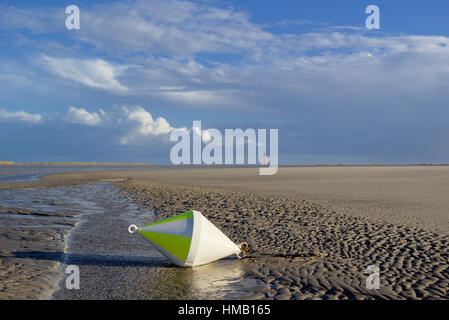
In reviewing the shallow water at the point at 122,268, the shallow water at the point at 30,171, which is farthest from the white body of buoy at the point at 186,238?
the shallow water at the point at 30,171

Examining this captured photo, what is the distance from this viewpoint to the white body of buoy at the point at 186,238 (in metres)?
7.96

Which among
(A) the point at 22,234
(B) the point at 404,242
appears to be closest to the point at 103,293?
(A) the point at 22,234

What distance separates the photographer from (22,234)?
39.2 feet

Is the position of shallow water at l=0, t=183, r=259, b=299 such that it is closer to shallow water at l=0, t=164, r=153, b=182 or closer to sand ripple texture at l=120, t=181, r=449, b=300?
sand ripple texture at l=120, t=181, r=449, b=300

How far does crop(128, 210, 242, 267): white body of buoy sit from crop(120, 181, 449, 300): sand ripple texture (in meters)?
1.10

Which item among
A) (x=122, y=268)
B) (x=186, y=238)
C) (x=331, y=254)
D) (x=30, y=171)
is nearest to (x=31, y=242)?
(x=122, y=268)

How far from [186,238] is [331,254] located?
162 inches

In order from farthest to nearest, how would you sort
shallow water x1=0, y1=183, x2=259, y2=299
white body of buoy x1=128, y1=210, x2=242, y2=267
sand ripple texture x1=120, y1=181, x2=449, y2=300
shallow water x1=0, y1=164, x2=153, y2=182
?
shallow water x1=0, y1=164, x2=153, y2=182 < white body of buoy x1=128, y1=210, x2=242, y2=267 < sand ripple texture x1=120, y1=181, x2=449, y2=300 < shallow water x1=0, y1=183, x2=259, y2=299

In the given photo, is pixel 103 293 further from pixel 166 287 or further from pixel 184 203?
pixel 184 203

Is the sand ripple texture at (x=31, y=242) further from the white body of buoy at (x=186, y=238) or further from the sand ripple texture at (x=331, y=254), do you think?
the sand ripple texture at (x=331, y=254)

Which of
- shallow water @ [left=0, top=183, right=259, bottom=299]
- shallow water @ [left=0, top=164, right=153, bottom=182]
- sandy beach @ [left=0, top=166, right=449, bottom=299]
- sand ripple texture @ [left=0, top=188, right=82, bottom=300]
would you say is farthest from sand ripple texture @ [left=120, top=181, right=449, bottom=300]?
shallow water @ [left=0, top=164, right=153, bottom=182]

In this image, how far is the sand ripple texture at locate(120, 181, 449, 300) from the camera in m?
7.08
